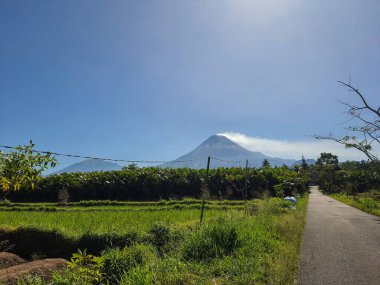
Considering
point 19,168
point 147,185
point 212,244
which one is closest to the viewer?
point 19,168

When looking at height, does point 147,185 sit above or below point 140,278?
below

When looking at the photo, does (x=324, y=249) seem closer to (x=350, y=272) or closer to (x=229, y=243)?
(x=350, y=272)

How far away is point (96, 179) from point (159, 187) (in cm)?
745

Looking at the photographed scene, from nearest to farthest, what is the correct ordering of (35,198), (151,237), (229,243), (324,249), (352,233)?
(229,243) < (324,249) < (151,237) < (352,233) < (35,198)

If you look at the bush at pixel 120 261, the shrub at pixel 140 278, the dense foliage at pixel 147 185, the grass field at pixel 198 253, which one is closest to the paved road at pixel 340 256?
the grass field at pixel 198 253

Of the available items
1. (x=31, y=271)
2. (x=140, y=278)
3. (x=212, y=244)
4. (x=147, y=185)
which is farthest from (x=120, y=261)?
(x=147, y=185)

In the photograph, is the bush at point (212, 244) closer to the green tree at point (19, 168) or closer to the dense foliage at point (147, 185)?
the green tree at point (19, 168)

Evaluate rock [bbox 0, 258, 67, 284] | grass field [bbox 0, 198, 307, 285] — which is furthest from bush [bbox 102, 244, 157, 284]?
rock [bbox 0, 258, 67, 284]

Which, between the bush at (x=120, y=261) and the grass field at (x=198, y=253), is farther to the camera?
the bush at (x=120, y=261)

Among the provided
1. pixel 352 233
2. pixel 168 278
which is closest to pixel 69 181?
pixel 352 233

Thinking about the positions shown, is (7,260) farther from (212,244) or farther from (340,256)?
(340,256)

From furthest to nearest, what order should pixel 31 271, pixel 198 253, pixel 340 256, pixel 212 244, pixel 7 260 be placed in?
pixel 7 260
pixel 340 256
pixel 31 271
pixel 212 244
pixel 198 253

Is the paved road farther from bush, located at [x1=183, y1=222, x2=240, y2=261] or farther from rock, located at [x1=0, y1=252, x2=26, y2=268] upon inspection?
rock, located at [x1=0, y1=252, x2=26, y2=268]

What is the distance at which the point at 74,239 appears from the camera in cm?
1338
